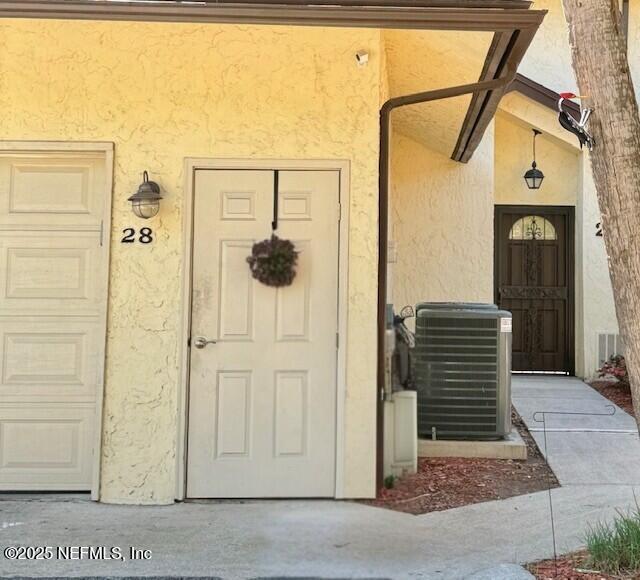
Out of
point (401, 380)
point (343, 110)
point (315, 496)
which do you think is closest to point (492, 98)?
point (343, 110)

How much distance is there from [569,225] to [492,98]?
508 centimetres

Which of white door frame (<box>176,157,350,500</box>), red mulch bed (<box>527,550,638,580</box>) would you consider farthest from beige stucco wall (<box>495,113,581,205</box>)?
red mulch bed (<box>527,550,638,580</box>)

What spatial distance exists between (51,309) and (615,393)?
704 cm

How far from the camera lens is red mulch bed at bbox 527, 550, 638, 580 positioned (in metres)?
3.64

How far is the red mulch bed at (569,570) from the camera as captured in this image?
364 centimetres

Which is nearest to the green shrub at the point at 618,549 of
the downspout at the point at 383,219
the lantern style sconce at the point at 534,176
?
the downspout at the point at 383,219

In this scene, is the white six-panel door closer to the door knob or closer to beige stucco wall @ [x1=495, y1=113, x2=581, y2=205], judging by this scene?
the door knob

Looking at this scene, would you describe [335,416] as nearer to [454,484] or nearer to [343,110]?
[454,484]

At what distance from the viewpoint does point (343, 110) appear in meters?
5.19

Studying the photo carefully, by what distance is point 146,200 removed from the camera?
5020mm

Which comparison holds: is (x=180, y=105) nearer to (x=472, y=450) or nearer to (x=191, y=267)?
(x=191, y=267)

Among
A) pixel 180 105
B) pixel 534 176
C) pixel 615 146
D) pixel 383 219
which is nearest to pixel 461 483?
pixel 383 219

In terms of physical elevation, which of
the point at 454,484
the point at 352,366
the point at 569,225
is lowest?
the point at 454,484

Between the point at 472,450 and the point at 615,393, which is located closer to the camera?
the point at 472,450
